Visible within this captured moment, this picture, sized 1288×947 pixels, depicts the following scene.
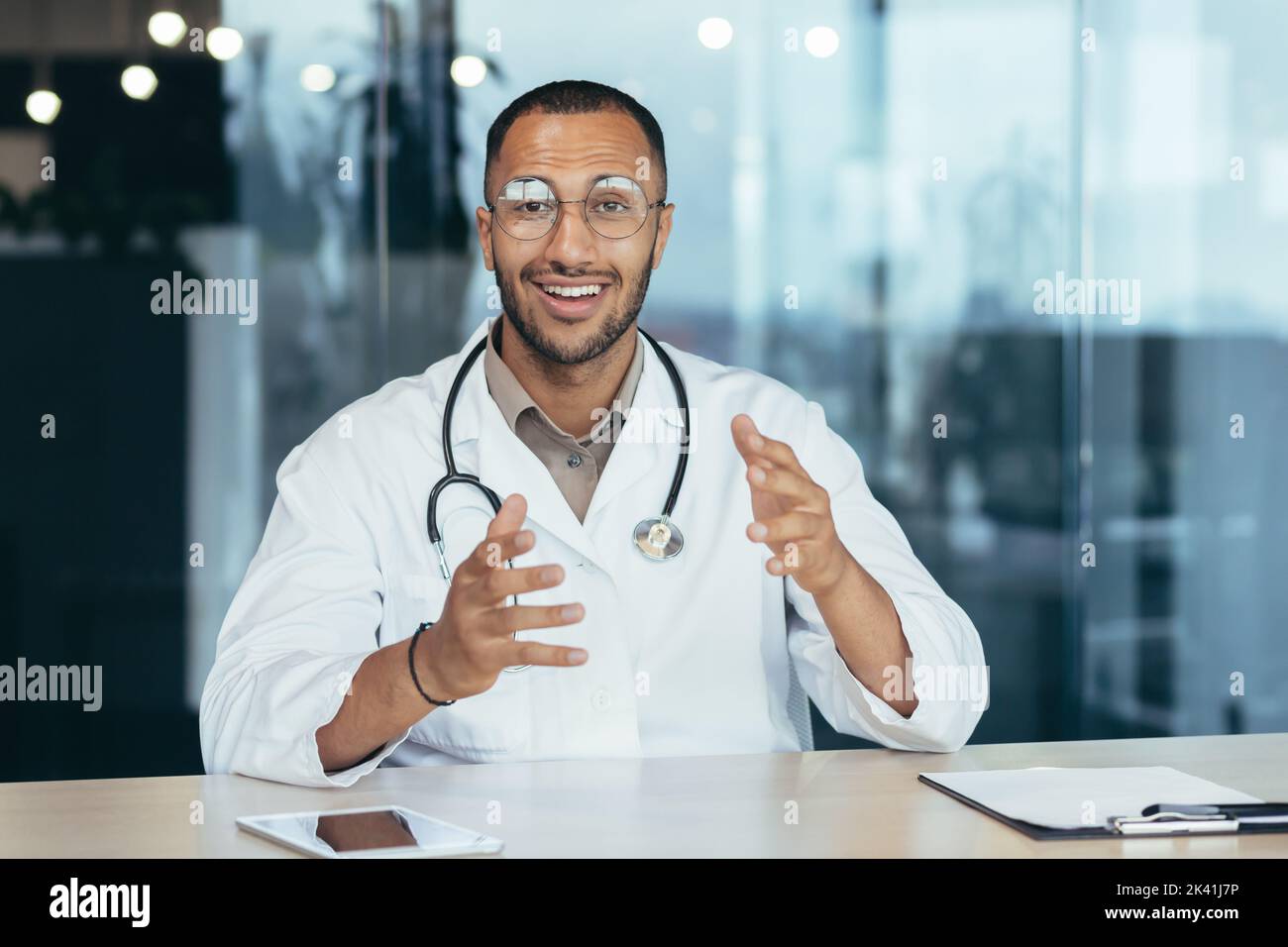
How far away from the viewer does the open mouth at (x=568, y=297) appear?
6.43 feet

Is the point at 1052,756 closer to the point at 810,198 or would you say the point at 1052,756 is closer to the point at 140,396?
the point at 810,198

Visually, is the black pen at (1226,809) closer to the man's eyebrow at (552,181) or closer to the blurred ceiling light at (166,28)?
the man's eyebrow at (552,181)

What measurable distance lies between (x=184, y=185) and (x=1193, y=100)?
98.8 inches

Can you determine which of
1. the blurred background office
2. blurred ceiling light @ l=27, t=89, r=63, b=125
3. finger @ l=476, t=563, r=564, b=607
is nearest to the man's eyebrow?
finger @ l=476, t=563, r=564, b=607

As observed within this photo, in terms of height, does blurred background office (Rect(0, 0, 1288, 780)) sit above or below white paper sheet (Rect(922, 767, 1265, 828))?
above

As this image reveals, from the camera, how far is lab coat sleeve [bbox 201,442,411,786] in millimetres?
1467

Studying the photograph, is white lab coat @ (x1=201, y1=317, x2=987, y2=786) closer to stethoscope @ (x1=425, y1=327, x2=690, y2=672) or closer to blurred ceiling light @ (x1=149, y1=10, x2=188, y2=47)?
stethoscope @ (x1=425, y1=327, x2=690, y2=672)

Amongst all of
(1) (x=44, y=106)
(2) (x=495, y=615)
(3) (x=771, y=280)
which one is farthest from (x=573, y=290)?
(1) (x=44, y=106)

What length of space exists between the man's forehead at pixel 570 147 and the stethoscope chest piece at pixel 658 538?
1.74 feet

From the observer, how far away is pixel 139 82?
10.3 feet

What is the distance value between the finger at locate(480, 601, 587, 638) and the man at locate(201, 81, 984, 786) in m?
0.06

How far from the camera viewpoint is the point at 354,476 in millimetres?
1847

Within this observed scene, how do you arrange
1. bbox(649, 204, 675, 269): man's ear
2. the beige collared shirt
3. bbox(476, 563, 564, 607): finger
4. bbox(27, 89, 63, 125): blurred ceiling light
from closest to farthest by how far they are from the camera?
bbox(476, 563, 564, 607): finger, the beige collared shirt, bbox(649, 204, 675, 269): man's ear, bbox(27, 89, 63, 125): blurred ceiling light
